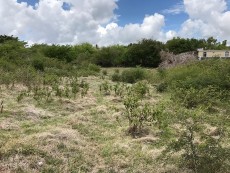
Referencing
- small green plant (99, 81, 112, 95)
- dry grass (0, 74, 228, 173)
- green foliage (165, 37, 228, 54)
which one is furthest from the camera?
green foliage (165, 37, 228, 54)

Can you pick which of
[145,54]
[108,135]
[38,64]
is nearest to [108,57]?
[145,54]

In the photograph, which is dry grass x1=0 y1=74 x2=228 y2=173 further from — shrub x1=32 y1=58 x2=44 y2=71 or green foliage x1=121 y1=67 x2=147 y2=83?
shrub x1=32 y1=58 x2=44 y2=71

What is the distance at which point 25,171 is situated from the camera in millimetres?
5047

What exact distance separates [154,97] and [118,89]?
1398 mm

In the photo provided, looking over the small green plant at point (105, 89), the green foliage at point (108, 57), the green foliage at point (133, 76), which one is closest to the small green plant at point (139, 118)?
the small green plant at point (105, 89)

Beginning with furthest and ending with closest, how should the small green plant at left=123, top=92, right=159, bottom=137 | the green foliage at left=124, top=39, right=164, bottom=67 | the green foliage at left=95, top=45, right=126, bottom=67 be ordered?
1. the green foliage at left=95, top=45, right=126, bottom=67
2. the green foliage at left=124, top=39, right=164, bottom=67
3. the small green plant at left=123, top=92, right=159, bottom=137

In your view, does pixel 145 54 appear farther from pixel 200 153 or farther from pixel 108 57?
pixel 200 153

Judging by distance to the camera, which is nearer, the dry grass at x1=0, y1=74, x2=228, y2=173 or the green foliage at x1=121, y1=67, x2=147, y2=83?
the dry grass at x1=0, y1=74, x2=228, y2=173

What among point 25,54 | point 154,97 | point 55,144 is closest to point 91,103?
point 154,97

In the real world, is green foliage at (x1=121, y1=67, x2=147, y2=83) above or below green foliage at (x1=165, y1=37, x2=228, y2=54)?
below

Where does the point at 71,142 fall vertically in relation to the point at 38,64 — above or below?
below

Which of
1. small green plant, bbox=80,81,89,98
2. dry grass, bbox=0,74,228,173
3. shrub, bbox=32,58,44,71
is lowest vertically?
dry grass, bbox=0,74,228,173

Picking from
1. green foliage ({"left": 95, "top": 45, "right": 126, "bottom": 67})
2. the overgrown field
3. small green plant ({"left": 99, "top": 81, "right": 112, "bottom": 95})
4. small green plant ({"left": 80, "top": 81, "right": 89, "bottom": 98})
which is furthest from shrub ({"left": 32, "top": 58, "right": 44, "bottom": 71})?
green foliage ({"left": 95, "top": 45, "right": 126, "bottom": 67})

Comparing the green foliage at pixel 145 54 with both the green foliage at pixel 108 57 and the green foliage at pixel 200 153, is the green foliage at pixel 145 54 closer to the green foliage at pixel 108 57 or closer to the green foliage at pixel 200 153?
the green foliage at pixel 108 57
